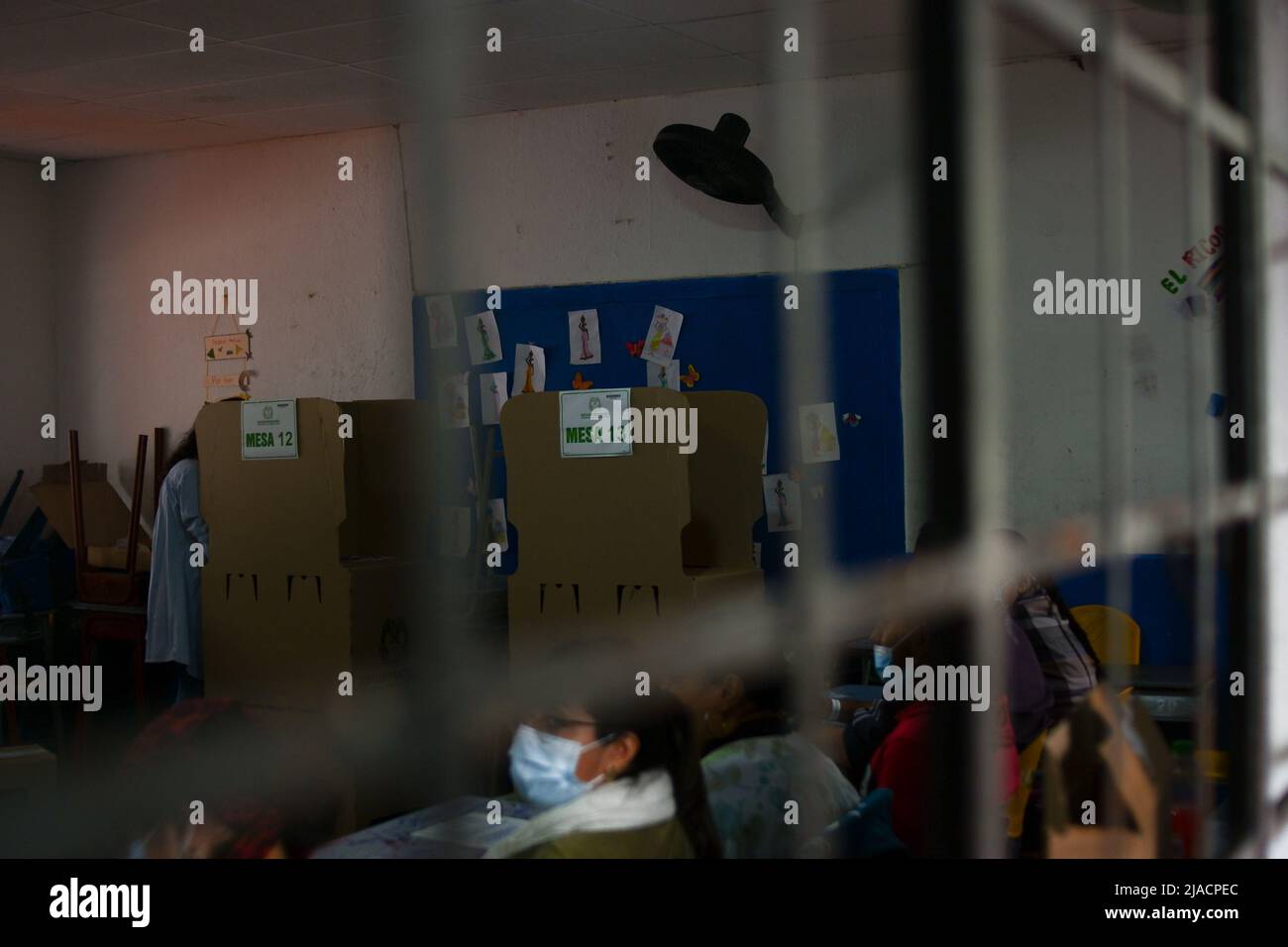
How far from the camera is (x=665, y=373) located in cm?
501

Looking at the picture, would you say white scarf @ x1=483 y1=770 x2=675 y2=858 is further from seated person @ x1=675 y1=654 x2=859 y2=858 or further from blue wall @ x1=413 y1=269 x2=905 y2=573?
blue wall @ x1=413 y1=269 x2=905 y2=573

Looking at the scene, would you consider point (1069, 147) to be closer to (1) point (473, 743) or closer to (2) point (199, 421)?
(2) point (199, 421)

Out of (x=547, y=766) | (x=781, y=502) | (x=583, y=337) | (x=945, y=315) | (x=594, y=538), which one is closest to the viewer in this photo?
(x=945, y=315)

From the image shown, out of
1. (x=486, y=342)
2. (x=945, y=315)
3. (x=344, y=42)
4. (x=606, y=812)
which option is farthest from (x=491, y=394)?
(x=945, y=315)

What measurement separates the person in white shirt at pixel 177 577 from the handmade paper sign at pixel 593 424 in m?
1.67

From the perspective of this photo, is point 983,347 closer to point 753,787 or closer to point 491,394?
point 753,787

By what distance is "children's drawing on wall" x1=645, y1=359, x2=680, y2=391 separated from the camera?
499 centimetres

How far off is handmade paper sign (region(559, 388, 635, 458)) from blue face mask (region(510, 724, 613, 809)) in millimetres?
887

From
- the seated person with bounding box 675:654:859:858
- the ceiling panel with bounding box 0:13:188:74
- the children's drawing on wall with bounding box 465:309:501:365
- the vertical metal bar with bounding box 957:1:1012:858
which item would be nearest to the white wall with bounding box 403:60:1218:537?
the children's drawing on wall with bounding box 465:309:501:365

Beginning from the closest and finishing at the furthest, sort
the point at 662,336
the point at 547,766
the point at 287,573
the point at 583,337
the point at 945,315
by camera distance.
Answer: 1. the point at 945,315
2. the point at 547,766
3. the point at 287,573
4. the point at 662,336
5. the point at 583,337

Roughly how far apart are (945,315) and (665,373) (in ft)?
13.8

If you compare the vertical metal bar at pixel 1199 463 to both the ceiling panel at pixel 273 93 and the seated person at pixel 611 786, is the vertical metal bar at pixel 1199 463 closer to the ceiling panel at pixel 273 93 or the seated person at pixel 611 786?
the seated person at pixel 611 786

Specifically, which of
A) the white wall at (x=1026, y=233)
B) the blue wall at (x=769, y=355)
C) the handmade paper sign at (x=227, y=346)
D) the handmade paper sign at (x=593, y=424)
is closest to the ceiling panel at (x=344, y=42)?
the white wall at (x=1026, y=233)
